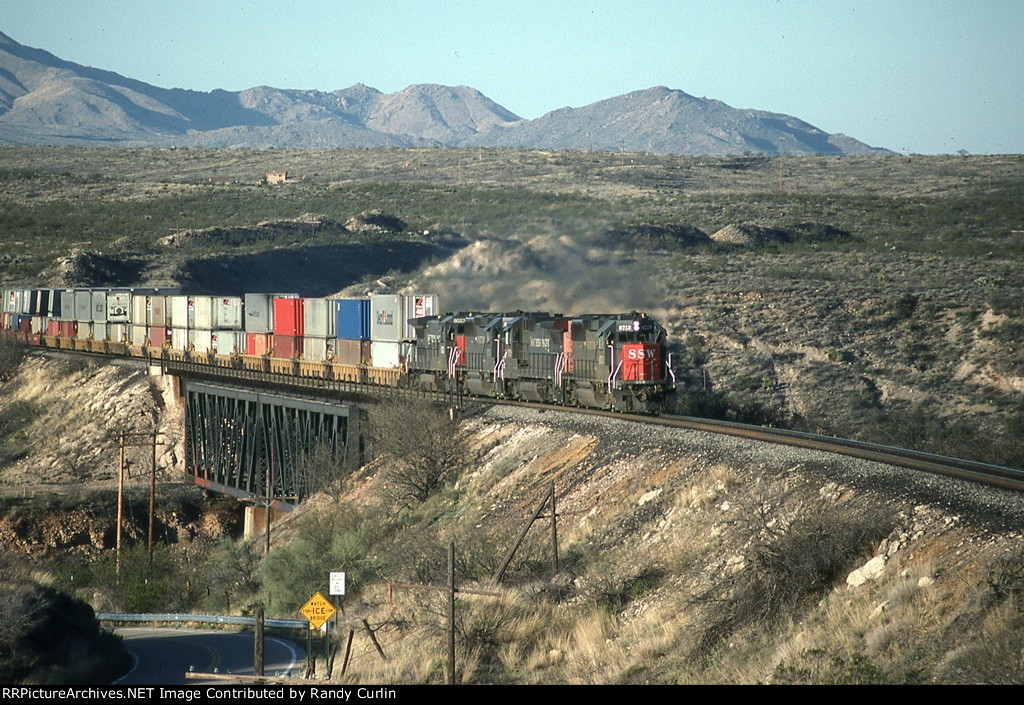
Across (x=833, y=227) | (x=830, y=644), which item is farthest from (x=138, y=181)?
(x=830, y=644)

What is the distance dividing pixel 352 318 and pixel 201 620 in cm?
1930

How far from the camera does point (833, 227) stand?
87000 millimetres

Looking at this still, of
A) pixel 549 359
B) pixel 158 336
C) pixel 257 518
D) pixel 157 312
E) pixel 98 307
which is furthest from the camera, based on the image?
pixel 98 307

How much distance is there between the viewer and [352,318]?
48906mm

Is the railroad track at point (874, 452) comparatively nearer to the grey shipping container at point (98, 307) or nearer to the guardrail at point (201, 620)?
the guardrail at point (201, 620)

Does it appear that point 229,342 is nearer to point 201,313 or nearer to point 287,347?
point 201,313

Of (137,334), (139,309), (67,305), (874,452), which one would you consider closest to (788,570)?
(874,452)

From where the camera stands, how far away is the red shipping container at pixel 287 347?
2066 inches

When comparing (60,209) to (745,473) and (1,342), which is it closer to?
(1,342)

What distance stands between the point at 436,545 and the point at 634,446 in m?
6.17

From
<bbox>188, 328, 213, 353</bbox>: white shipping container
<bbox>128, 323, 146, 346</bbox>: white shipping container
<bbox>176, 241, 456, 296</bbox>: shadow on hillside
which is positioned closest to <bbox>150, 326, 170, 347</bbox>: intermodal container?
<bbox>128, 323, 146, 346</bbox>: white shipping container

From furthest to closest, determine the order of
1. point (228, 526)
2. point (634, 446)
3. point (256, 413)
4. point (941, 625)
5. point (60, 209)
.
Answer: point (60, 209) < point (228, 526) < point (256, 413) < point (634, 446) < point (941, 625)

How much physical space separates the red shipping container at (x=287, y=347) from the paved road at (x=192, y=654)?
846 inches

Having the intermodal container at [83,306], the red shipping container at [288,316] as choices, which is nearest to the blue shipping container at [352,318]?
the red shipping container at [288,316]
